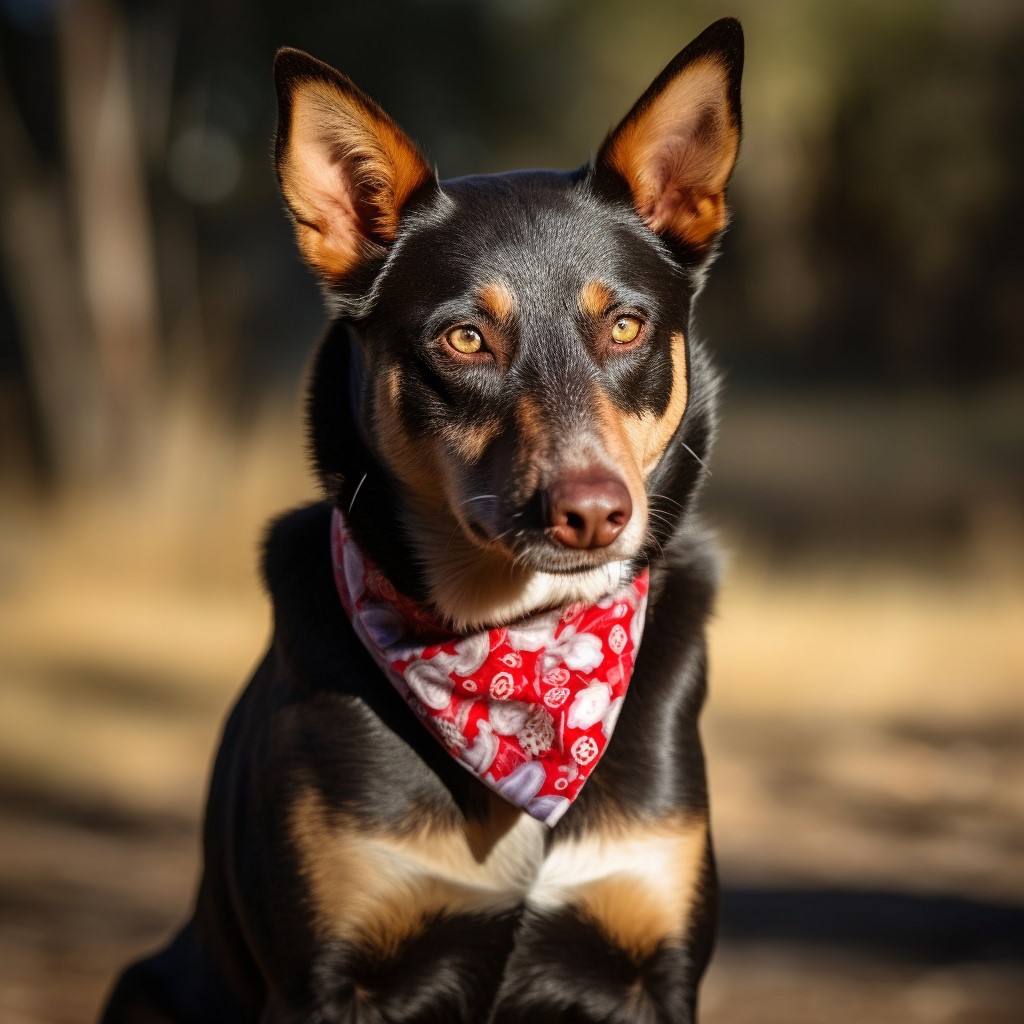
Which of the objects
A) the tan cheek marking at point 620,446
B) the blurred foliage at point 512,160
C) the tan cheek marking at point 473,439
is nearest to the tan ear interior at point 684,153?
the tan cheek marking at point 620,446

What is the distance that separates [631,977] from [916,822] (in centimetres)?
328

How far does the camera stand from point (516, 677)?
2734mm

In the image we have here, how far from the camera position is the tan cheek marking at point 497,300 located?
2.60 metres

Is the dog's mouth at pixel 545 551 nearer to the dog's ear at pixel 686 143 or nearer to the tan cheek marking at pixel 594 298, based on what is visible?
the tan cheek marking at pixel 594 298

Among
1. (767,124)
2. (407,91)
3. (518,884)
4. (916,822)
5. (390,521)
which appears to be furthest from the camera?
(407,91)

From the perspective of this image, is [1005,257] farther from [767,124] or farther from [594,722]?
[594,722]

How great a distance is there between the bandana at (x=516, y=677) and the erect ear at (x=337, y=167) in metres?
0.60

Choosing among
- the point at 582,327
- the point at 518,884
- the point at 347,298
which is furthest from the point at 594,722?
the point at 347,298

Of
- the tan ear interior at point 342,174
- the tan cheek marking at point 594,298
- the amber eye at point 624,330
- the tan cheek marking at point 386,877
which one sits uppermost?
the tan ear interior at point 342,174

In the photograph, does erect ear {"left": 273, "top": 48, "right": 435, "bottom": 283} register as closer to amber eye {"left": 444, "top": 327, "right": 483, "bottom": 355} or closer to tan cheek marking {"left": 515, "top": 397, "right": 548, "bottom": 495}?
amber eye {"left": 444, "top": 327, "right": 483, "bottom": 355}

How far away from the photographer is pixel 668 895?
2.55 m

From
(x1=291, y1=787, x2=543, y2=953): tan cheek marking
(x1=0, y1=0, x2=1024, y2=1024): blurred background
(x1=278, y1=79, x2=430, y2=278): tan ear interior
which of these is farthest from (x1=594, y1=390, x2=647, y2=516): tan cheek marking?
(x1=0, y1=0, x2=1024, y2=1024): blurred background

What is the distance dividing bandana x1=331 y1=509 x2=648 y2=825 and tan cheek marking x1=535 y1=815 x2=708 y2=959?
104 mm

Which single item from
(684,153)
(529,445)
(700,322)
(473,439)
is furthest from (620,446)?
(700,322)
